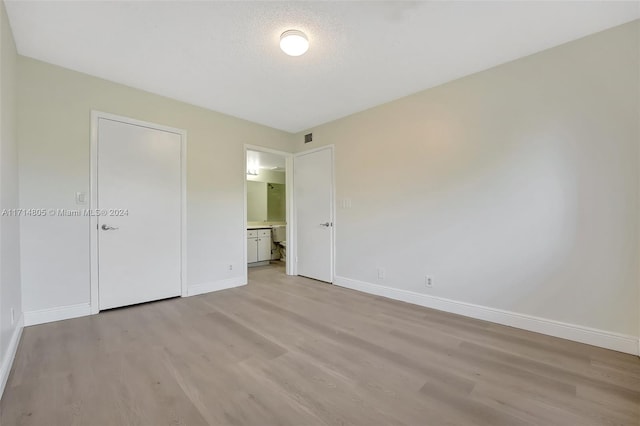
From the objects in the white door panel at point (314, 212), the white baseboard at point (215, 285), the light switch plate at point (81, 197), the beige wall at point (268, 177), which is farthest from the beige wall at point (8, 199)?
the beige wall at point (268, 177)

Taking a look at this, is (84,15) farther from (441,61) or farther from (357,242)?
(357,242)

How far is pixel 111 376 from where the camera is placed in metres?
1.73

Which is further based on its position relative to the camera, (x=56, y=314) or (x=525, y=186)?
(x=56, y=314)

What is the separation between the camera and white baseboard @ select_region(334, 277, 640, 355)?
6.64ft

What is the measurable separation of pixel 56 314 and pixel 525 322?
4439mm

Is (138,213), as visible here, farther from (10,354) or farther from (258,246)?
(258,246)

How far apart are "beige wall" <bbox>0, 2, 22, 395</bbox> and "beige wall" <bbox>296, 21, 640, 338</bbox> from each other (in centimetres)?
334

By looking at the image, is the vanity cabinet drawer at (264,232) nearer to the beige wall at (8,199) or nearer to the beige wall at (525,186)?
the beige wall at (525,186)

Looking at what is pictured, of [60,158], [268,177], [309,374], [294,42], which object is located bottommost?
[309,374]

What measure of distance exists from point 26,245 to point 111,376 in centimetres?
170

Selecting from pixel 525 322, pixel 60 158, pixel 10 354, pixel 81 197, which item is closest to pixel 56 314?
pixel 10 354

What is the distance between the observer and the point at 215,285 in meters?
3.71

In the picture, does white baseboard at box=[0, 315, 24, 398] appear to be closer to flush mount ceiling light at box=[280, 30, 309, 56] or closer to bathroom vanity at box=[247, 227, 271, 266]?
flush mount ceiling light at box=[280, 30, 309, 56]

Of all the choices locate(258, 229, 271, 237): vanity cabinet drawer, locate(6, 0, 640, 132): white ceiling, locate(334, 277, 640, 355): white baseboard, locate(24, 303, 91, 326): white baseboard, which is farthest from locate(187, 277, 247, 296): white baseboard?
locate(6, 0, 640, 132): white ceiling
